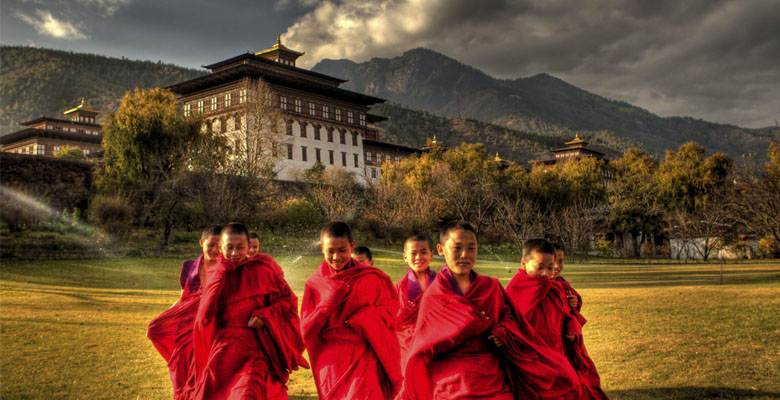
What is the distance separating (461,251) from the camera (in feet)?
15.7

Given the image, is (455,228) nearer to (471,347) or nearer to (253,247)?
(471,347)

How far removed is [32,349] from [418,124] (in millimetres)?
138782

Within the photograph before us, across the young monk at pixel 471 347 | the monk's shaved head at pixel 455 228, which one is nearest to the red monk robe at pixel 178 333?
the young monk at pixel 471 347

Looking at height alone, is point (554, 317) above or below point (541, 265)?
below

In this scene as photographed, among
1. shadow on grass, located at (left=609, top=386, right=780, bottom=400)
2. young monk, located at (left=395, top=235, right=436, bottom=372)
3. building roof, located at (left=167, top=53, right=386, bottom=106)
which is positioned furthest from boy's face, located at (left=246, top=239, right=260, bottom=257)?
building roof, located at (left=167, top=53, right=386, bottom=106)

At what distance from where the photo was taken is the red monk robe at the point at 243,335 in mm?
5391

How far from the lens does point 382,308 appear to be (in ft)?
18.8

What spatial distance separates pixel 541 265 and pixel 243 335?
10.3 feet

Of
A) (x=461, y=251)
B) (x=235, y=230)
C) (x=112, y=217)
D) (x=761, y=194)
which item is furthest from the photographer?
(x=112, y=217)

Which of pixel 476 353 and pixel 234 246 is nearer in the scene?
pixel 476 353

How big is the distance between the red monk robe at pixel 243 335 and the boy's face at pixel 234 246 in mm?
106

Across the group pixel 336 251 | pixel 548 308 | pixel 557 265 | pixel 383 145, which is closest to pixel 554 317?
pixel 548 308

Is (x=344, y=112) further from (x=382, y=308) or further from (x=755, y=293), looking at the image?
(x=382, y=308)

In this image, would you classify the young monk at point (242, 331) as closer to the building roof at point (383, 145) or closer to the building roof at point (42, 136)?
the building roof at point (383, 145)
